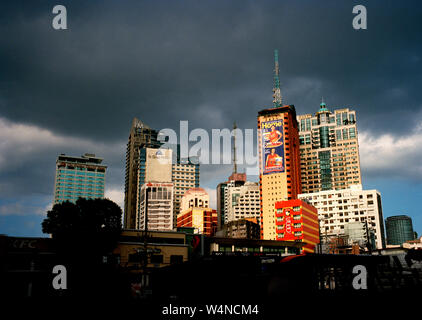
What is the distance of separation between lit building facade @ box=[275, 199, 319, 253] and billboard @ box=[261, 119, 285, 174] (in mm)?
35539

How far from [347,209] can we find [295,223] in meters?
49.3

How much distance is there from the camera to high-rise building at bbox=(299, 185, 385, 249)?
177 meters

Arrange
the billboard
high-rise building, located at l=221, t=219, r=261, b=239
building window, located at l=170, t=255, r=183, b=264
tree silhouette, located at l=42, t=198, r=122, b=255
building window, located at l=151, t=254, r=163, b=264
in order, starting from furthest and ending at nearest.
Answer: high-rise building, located at l=221, t=219, r=261, b=239 < the billboard < building window, located at l=170, t=255, r=183, b=264 < building window, located at l=151, t=254, r=163, b=264 < tree silhouette, located at l=42, t=198, r=122, b=255

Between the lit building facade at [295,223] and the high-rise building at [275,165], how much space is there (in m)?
27.8

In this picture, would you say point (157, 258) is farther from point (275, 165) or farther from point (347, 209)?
point (347, 209)

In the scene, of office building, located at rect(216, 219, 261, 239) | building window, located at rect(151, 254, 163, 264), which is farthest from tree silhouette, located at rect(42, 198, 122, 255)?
office building, located at rect(216, 219, 261, 239)

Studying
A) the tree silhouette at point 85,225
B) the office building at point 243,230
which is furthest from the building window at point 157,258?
the office building at point 243,230

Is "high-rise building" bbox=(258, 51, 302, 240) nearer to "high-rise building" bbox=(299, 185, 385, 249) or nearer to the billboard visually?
the billboard

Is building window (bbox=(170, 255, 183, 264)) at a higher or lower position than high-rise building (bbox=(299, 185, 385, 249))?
lower

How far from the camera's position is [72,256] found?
194 ft

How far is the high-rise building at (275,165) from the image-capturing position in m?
180

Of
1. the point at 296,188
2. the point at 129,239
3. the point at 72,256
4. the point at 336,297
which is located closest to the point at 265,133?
the point at 296,188

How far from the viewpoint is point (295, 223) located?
144 meters

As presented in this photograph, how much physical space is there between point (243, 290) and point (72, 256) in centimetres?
3746
